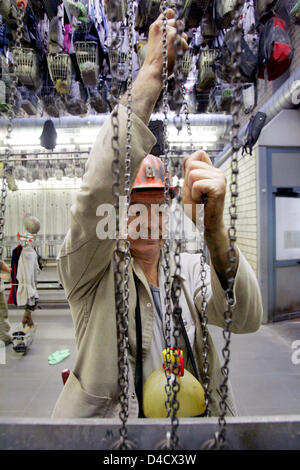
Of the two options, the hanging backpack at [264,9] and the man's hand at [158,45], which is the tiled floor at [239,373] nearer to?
the man's hand at [158,45]

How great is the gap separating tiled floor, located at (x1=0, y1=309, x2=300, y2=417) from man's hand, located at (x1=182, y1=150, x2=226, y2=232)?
2171 mm

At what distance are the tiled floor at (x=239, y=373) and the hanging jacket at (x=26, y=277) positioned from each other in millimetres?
619

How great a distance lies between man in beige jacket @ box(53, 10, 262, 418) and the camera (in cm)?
65

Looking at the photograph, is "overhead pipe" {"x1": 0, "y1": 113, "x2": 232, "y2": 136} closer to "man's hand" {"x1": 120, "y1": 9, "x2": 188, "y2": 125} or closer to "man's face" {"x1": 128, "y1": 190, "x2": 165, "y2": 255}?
"man's face" {"x1": 128, "y1": 190, "x2": 165, "y2": 255}

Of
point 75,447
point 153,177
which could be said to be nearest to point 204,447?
point 75,447

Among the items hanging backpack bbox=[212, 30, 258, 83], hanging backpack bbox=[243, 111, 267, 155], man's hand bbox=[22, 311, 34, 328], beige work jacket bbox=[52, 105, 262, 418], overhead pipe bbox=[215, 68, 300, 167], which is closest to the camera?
beige work jacket bbox=[52, 105, 262, 418]

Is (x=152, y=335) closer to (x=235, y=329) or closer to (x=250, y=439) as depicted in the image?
(x=235, y=329)

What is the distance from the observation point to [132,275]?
40.0 inches

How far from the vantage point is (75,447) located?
506 millimetres

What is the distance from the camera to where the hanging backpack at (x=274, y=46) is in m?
2.45

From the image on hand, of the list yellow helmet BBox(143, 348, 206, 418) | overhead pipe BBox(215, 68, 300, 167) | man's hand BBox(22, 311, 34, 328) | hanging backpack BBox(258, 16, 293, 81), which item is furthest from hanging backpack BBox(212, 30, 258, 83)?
man's hand BBox(22, 311, 34, 328)

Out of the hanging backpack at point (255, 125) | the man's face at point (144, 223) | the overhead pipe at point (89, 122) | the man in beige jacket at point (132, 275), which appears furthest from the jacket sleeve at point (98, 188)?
the overhead pipe at point (89, 122)

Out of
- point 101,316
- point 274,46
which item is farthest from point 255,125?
point 101,316
